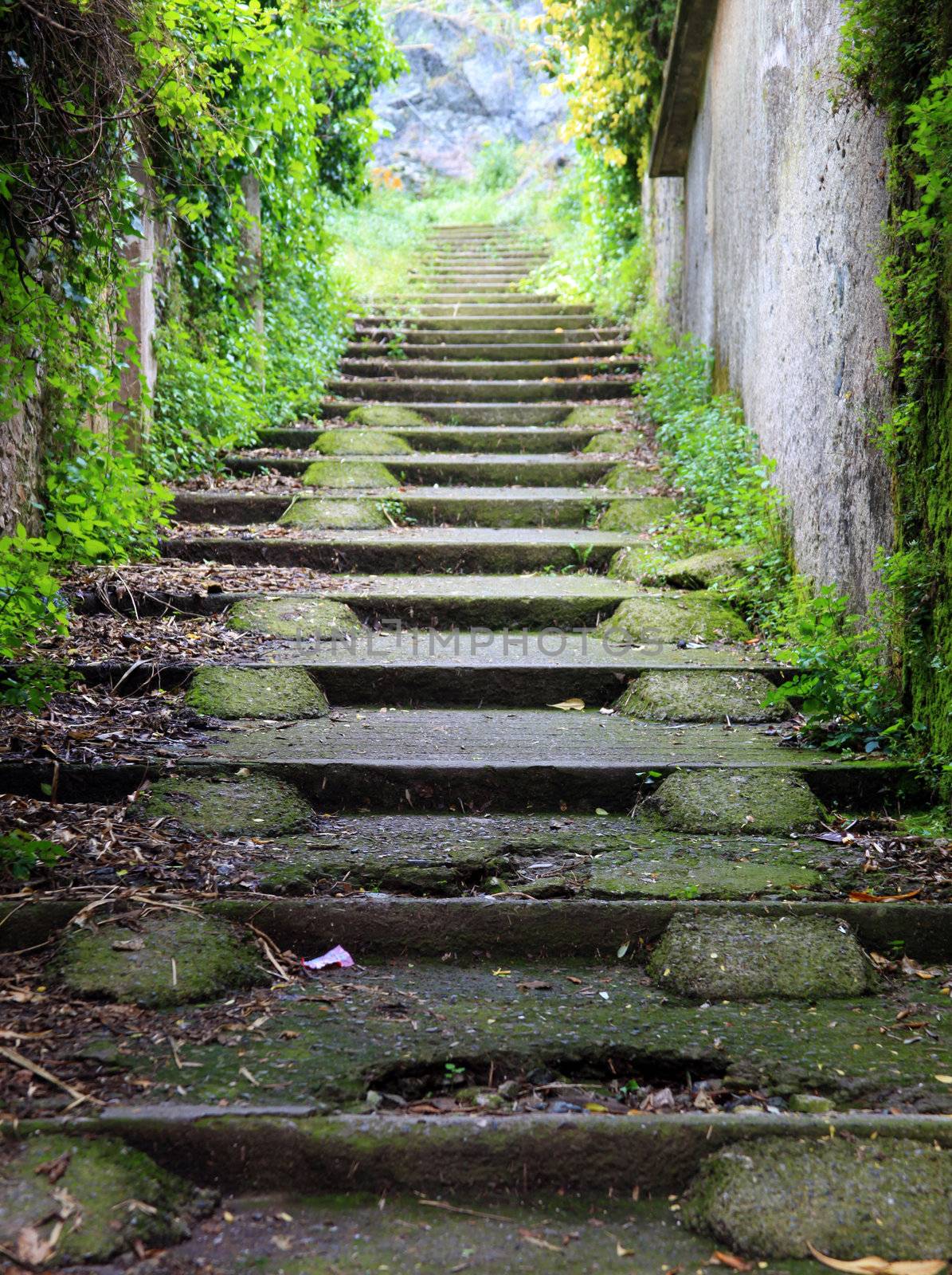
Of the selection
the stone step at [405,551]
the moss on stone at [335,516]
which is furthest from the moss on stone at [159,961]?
the moss on stone at [335,516]

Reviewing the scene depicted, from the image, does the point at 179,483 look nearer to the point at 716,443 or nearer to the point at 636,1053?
the point at 716,443

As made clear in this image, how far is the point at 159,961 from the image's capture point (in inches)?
71.7

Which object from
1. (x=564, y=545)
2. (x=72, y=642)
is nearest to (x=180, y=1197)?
(x=72, y=642)

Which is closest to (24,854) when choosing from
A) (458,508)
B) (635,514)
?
(458,508)

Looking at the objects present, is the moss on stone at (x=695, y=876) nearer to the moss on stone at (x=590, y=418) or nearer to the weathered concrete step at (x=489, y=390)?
the moss on stone at (x=590, y=418)

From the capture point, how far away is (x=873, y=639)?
2.64 metres

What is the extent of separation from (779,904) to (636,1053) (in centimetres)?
49

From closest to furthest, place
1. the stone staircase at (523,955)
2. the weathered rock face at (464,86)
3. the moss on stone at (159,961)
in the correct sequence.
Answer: the stone staircase at (523,955) → the moss on stone at (159,961) → the weathered rock face at (464,86)

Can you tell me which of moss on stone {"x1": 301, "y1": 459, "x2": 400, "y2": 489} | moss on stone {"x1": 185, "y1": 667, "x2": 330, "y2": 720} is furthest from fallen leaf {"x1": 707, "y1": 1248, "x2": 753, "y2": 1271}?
moss on stone {"x1": 301, "y1": 459, "x2": 400, "y2": 489}

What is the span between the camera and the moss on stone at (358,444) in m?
5.34

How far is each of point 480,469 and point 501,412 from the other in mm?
971

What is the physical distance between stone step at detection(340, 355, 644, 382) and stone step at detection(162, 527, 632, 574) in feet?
8.73

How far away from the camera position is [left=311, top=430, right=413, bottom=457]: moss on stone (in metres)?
5.34

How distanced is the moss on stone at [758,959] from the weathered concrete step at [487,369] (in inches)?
206
